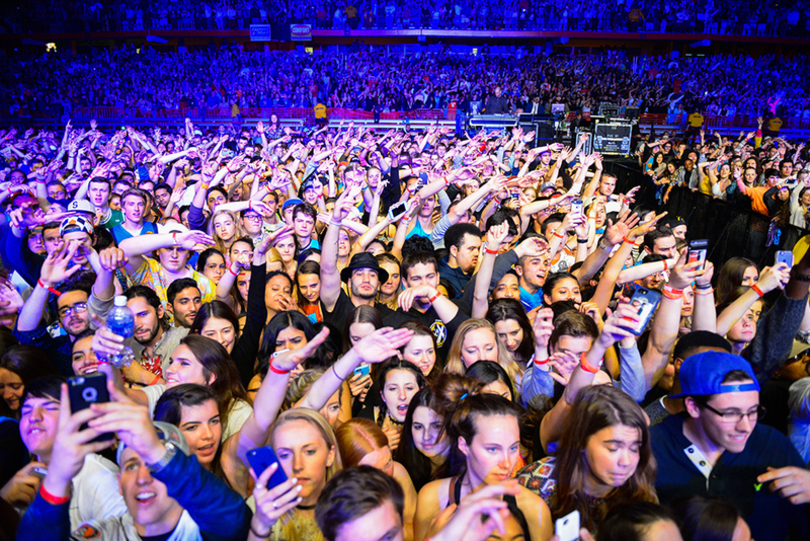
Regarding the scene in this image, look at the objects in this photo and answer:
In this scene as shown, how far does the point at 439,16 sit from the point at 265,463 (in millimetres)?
31205

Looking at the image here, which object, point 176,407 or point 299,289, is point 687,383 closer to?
point 176,407

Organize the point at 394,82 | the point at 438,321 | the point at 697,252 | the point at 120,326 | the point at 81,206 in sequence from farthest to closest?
the point at 394,82 < the point at 81,206 < the point at 438,321 < the point at 697,252 < the point at 120,326

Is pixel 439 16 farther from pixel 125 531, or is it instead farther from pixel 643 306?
pixel 125 531

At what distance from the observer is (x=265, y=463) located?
1.65 meters

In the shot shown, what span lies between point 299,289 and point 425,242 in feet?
5.45

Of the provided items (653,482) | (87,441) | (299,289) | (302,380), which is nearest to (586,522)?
(653,482)

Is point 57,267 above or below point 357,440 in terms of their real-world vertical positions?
above

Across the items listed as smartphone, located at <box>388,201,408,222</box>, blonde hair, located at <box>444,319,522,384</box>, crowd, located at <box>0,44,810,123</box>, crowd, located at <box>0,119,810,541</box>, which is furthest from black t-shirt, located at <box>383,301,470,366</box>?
crowd, located at <box>0,44,810,123</box>

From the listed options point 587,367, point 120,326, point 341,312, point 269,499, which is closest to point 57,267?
point 120,326

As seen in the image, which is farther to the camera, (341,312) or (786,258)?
(341,312)

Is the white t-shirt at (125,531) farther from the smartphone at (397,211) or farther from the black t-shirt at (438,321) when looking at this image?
the smartphone at (397,211)

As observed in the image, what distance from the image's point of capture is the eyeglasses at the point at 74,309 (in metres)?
3.46

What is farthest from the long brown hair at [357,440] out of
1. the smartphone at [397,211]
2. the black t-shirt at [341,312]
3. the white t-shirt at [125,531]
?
the smartphone at [397,211]

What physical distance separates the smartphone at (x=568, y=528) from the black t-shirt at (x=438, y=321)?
6.59 feet
